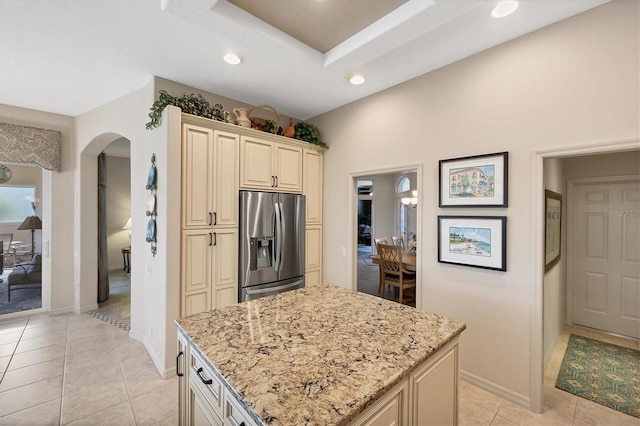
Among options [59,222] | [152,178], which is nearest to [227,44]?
[152,178]

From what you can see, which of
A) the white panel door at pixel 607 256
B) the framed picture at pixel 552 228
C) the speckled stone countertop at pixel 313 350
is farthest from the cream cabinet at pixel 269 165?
the white panel door at pixel 607 256

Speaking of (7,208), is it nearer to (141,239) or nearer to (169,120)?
(141,239)

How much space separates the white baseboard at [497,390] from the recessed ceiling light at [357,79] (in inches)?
121

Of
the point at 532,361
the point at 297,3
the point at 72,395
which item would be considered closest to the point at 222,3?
the point at 297,3

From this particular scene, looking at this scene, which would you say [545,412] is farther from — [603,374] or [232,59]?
[232,59]

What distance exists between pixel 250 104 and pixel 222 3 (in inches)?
70.0

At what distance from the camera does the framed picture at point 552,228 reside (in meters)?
2.55

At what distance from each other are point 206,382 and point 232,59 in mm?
2546

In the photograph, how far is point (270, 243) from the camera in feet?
10.5

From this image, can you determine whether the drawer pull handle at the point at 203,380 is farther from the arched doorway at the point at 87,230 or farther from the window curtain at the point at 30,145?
the window curtain at the point at 30,145

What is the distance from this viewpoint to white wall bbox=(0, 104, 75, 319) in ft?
13.0

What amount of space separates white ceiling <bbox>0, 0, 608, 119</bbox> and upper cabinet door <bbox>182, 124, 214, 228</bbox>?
26.5 inches

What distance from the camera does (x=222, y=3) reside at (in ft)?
5.98

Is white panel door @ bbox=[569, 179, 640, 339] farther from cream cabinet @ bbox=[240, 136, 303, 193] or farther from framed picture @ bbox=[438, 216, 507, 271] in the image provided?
cream cabinet @ bbox=[240, 136, 303, 193]
